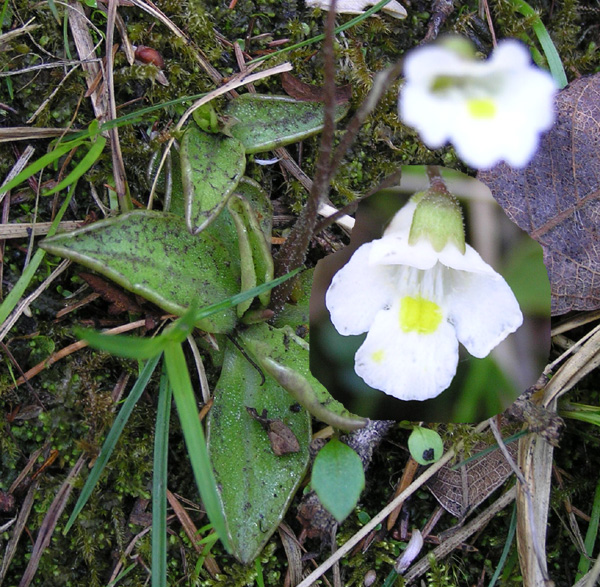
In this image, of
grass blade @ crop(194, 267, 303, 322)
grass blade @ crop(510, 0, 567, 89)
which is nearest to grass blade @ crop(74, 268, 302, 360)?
grass blade @ crop(194, 267, 303, 322)

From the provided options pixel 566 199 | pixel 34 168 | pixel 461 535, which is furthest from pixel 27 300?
pixel 566 199

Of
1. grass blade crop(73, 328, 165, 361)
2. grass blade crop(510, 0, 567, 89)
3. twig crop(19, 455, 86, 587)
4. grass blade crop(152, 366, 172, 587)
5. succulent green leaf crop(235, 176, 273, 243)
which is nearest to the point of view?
grass blade crop(73, 328, 165, 361)

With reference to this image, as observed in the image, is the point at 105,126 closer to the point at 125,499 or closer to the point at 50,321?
the point at 50,321

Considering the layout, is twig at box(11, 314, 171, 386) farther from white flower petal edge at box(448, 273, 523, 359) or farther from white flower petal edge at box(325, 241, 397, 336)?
white flower petal edge at box(448, 273, 523, 359)

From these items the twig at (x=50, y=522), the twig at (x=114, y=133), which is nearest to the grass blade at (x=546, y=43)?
the twig at (x=114, y=133)

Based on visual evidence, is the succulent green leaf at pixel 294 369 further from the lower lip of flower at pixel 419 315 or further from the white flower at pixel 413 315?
Answer: the lower lip of flower at pixel 419 315
